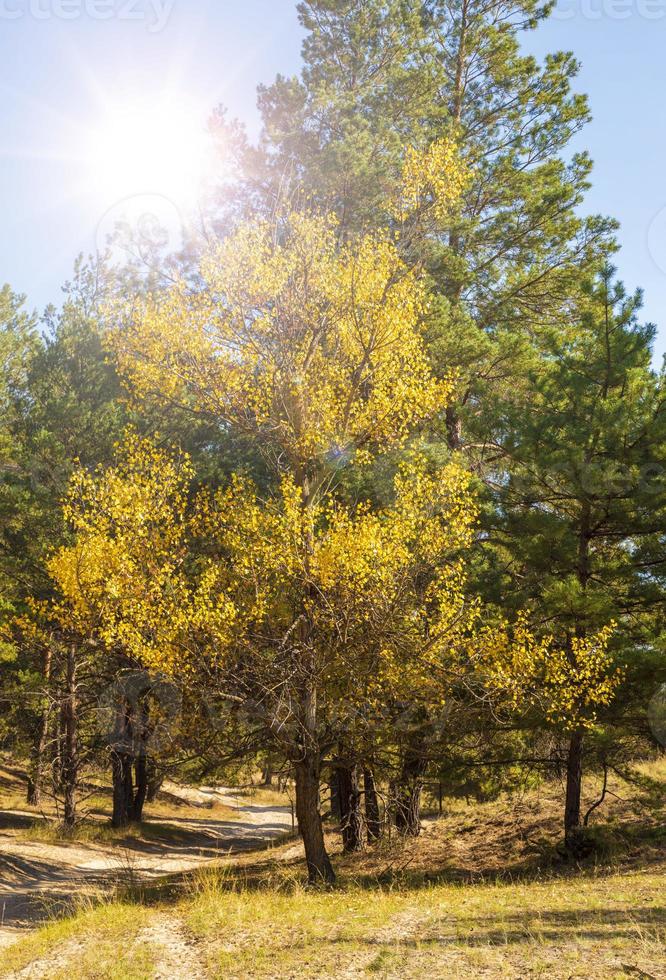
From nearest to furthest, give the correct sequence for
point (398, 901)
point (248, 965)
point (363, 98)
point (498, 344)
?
point (248, 965), point (398, 901), point (498, 344), point (363, 98)

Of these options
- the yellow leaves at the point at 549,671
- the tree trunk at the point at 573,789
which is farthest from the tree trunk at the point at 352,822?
the yellow leaves at the point at 549,671

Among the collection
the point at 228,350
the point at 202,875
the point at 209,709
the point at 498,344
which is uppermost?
the point at 498,344

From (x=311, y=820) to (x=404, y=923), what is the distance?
3548 millimetres

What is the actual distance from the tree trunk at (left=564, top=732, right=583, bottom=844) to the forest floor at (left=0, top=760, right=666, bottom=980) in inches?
15.0

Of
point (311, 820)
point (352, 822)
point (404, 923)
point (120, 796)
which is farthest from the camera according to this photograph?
point (120, 796)

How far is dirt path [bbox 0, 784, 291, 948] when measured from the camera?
1205 centimetres

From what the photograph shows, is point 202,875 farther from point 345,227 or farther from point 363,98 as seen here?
point 363,98

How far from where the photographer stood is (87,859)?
18.0m

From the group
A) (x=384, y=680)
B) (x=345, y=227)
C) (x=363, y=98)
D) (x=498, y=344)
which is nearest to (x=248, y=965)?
(x=384, y=680)

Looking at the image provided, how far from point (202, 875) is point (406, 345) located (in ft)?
32.3

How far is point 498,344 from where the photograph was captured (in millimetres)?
14844

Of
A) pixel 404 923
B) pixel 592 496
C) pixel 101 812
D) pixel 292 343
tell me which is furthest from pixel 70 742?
pixel 592 496

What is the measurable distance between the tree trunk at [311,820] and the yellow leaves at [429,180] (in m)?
8.89

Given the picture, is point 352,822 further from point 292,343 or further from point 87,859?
point 292,343
